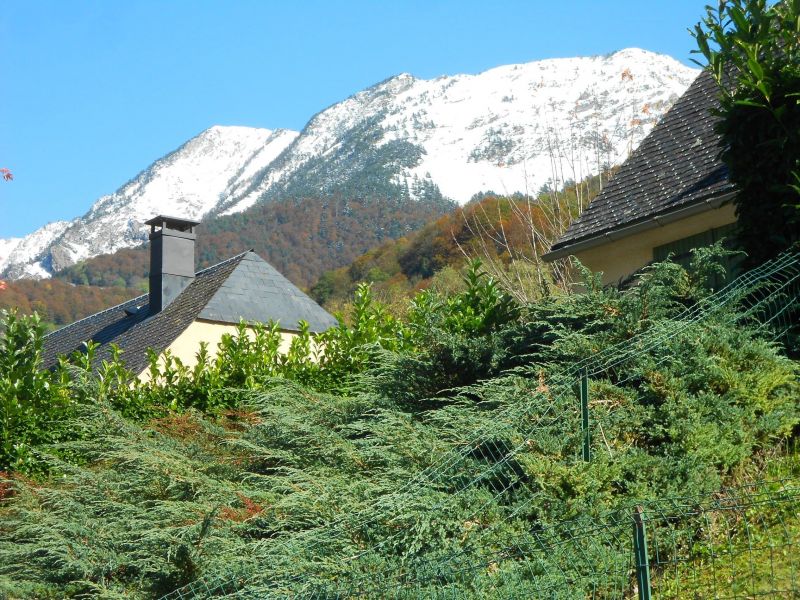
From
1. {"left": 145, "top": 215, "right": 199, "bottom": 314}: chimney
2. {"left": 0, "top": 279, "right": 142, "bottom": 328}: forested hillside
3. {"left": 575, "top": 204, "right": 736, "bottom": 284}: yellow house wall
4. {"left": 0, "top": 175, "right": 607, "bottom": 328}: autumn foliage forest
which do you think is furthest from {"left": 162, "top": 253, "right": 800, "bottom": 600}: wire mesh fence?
{"left": 0, "top": 279, "right": 142, "bottom": 328}: forested hillside

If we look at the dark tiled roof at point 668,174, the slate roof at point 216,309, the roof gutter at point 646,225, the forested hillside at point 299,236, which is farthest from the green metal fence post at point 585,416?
the forested hillside at point 299,236

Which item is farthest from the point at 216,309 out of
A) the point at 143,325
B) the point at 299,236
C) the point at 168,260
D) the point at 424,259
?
the point at 299,236

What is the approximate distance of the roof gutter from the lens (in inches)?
465

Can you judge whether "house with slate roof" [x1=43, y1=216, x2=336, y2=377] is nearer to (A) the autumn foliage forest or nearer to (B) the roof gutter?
(A) the autumn foliage forest

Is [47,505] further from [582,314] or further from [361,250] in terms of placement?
[361,250]

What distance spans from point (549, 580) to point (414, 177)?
122 m

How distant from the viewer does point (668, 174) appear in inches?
529

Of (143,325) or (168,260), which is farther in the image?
(168,260)

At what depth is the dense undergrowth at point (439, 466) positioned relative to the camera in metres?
6.46

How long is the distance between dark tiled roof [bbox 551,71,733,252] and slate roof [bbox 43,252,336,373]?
14.6 metres

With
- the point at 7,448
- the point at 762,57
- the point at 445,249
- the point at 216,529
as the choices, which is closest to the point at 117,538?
the point at 216,529

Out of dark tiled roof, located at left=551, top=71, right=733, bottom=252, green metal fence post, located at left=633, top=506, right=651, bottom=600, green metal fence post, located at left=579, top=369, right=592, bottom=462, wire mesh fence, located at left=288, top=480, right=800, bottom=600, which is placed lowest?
wire mesh fence, located at left=288, top=480, right=800, bottom=600

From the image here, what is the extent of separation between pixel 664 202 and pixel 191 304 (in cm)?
1768

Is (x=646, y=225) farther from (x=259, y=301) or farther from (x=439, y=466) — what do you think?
(x=259, y=301)
